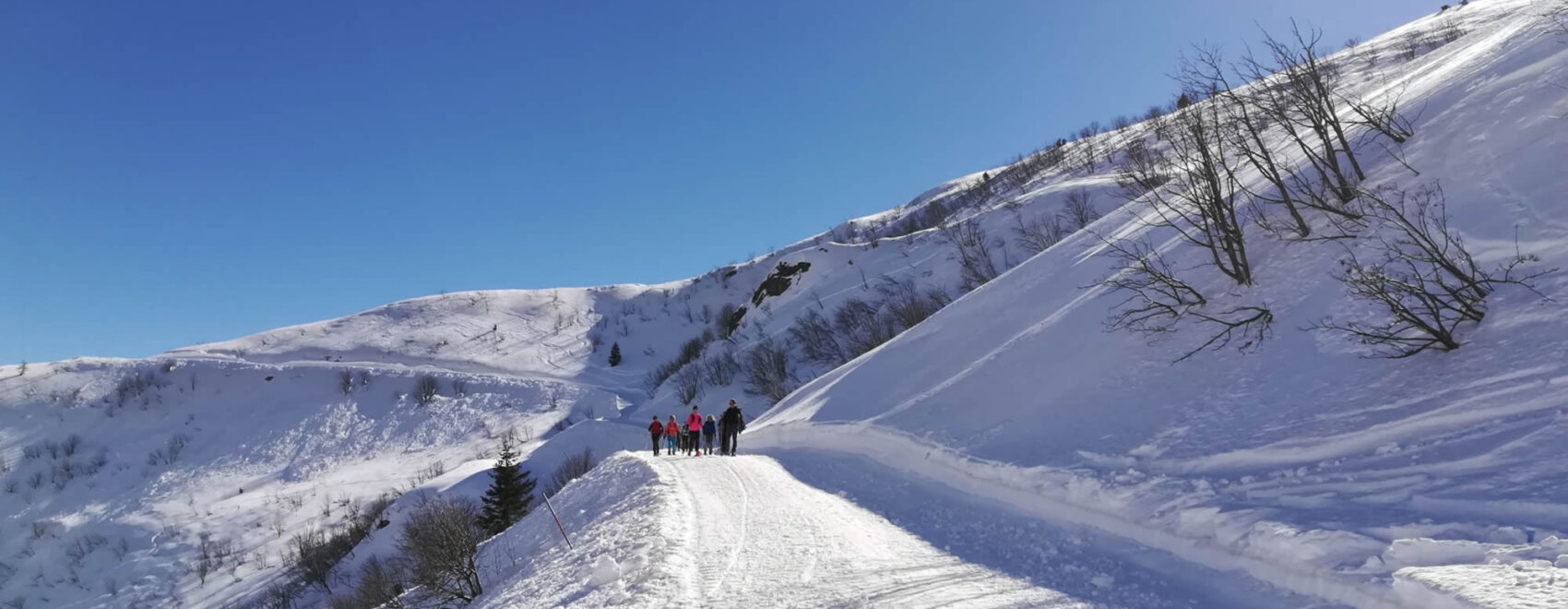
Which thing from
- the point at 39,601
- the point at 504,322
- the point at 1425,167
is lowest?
the point at 39,601

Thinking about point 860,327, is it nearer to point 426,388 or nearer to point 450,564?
point 450,564

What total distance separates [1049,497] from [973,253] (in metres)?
33.4

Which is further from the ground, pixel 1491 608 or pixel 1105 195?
pixel 1105 195

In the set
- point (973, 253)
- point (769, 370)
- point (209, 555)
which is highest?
point (973, 253)

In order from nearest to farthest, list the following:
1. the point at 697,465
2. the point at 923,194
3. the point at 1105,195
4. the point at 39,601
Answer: the point at 697,465 → the point at 39,601 → the point at 1105,195 → the point at 923,194

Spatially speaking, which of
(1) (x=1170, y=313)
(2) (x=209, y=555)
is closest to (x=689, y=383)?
(2) (x=209, y=555)

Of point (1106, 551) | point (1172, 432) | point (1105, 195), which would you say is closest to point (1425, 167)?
point (1172, 432)

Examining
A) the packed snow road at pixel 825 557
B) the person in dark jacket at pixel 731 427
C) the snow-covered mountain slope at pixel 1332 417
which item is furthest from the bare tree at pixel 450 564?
the snow-covered mountain slope at pixel 1332 417

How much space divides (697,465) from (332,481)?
119 ft

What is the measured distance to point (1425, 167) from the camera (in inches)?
422

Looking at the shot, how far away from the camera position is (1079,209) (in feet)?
125

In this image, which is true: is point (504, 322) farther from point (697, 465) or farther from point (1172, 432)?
point (1172, 432)

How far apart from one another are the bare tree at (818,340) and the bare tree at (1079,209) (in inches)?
550

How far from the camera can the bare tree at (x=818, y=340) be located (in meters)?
38.7
